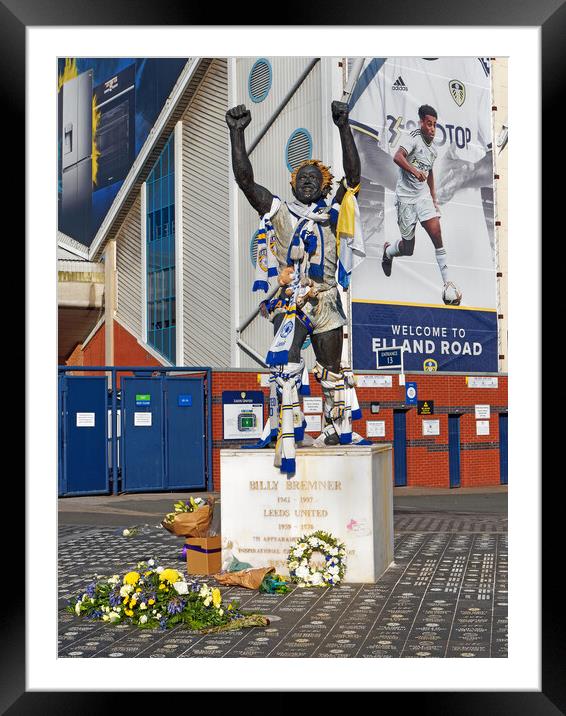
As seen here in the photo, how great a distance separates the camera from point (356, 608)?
8.18 meters

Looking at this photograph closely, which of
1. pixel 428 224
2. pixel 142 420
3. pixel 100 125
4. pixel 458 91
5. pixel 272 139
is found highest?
pixel 100 125

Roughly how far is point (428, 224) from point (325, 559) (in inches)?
827

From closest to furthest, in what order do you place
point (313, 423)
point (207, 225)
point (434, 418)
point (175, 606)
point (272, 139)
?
point (175, 606), point (313, 423), point (434, 418), point (272, 139), point (207, 225)

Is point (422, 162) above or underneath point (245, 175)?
above

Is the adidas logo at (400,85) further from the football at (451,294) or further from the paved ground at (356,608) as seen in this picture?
the paved ground at (356,608)

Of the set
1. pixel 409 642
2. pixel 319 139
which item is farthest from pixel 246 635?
pixel 319 139

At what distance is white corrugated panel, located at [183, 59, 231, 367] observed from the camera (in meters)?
29.6

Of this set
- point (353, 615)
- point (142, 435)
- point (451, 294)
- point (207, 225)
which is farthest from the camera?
point (207, 225)

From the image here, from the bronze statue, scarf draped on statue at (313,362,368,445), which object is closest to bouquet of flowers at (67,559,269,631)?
the bronze statue

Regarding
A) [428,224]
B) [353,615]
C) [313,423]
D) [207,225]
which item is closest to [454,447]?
[313,423]
